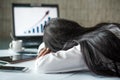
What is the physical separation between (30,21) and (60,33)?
885 mm

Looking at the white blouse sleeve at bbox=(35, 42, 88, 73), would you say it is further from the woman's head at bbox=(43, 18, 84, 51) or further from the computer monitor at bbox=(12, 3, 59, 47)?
the computer monitor at bbox=(12, 3, 59, 47)

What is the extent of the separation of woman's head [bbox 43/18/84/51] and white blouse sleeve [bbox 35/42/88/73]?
13cm

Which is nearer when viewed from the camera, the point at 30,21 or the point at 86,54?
the point at 86,54

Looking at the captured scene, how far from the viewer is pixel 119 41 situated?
3.48ft

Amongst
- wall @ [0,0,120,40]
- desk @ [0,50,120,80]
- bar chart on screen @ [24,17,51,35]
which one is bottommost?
desk @ [0,50,120,80]

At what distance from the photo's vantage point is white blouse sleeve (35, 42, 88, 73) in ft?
3.66

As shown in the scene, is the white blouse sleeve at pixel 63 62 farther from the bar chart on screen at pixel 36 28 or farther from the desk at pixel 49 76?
the bar chart on screen at pixel 36 28

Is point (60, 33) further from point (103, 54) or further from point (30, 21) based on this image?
point (30, 21)

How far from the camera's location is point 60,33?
126 centimetres

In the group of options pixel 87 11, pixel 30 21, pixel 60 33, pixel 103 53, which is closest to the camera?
pixel 103 53

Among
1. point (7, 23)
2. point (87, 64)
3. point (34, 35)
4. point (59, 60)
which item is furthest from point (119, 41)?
point (7, 23)

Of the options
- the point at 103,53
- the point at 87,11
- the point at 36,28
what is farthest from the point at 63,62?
the point at 87,11

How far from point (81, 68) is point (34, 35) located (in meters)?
1.02

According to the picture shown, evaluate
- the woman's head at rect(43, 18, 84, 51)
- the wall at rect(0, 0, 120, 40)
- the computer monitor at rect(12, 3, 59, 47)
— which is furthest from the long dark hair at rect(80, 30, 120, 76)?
the wall at rect(0, 0, 120, 40)
